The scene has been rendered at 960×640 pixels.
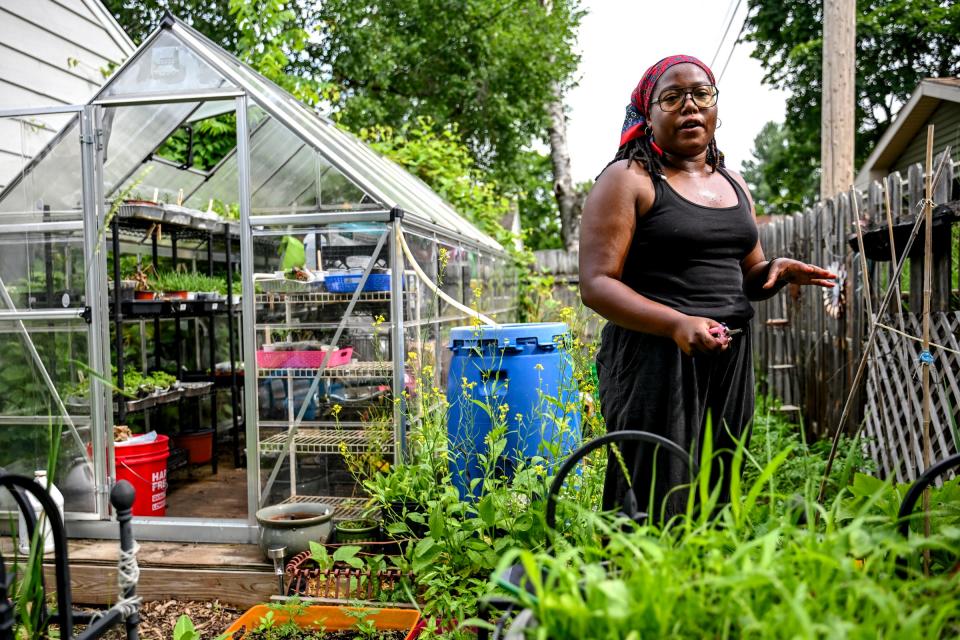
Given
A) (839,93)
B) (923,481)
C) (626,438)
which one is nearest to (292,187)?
(626,438)

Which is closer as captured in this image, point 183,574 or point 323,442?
point 183,574

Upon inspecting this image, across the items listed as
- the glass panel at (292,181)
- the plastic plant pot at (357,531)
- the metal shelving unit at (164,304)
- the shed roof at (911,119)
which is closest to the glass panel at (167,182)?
the metal shelving unit at (164,304)

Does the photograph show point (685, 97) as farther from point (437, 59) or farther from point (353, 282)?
point (437, 59)

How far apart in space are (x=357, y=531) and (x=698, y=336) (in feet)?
7.23

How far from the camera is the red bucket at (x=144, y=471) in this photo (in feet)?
13.2

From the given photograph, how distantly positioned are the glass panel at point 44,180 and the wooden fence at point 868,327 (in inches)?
152

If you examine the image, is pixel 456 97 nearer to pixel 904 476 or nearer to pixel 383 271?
pixel 383 271

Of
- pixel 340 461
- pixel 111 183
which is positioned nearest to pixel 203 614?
pixel 340 461

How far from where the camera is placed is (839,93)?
18.2 ft

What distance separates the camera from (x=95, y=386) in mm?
3908

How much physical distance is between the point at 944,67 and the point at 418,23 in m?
11.4

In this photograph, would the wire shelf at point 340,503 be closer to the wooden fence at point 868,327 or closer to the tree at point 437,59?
the wooden fence at point 868,327

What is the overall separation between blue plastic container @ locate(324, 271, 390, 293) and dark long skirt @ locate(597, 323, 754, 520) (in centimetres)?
197

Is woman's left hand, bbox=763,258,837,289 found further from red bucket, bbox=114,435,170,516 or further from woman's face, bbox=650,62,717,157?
red bucket, bbox=114,435,170,516
